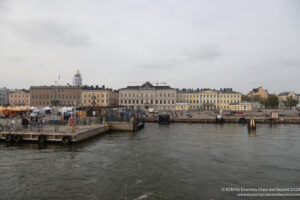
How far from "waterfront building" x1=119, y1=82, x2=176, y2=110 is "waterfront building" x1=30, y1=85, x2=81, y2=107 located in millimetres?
21720

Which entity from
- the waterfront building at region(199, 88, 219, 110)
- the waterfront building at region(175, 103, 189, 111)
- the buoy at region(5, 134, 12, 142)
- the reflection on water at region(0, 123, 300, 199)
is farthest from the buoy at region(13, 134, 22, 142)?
the waterfront building at region(199, 88, 219, 110)

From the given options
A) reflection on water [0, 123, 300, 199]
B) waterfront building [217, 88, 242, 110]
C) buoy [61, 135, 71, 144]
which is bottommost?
reflection on water [0, 123, 300, 199]

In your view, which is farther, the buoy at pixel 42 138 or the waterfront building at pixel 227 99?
the waterfront building at pixel 227 99

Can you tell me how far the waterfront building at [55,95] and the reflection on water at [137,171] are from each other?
77.2 meters

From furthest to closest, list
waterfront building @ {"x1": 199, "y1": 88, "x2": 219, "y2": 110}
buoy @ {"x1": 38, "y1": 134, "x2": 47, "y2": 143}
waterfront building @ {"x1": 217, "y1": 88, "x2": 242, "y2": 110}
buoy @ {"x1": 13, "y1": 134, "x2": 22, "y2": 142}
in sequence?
waterfront building @ {"x1": 199, "y1": 88, "x2": 219, "y2": 110} → waterfront building @ {"x1": 217, "y1": 88, "x2": 242, "y2": 110} → buoy @ {"x1": 13, "y1": 134, "x2": 22, "y2": 142} → buoy @ {"x1": 38, "y1": 134, "x2": 47, "y2": 143}

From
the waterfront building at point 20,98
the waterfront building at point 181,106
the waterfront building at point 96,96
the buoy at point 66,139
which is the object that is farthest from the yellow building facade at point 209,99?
the buoy at point 66,139

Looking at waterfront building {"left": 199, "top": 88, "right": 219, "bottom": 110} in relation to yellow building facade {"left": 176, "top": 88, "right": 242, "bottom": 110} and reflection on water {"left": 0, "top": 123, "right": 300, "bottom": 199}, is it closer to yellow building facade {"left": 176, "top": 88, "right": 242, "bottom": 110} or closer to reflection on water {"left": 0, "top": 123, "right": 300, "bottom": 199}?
yellow building facade {"left": 176, "top": 88, "right": 242, "bottom": 110}

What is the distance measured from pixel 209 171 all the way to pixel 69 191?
9384 millimetres

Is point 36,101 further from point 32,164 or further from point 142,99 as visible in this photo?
point 32,164

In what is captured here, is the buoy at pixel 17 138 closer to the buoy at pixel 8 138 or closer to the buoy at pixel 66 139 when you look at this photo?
the buoy at pixel 8 138

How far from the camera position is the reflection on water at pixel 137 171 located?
37.2ft

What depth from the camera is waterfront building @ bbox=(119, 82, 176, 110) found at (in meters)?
95.6

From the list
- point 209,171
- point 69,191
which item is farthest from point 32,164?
point 209,171

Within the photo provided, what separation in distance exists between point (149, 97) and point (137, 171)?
271 ft
